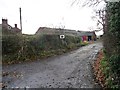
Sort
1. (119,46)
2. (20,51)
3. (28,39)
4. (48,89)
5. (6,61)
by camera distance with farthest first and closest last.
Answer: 1. (28,39)
2. (20,51)
3. (6,61)
4. (48,89)
5. (119,46)

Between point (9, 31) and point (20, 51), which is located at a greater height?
point (9, 31)

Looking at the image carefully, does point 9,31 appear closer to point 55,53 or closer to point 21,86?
point 55,53

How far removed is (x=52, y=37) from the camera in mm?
28172

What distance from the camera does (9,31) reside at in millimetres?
22250

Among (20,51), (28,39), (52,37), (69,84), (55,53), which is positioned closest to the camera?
(69,84)

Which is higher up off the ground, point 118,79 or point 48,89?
point 118,79

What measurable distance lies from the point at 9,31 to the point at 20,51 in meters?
2.88

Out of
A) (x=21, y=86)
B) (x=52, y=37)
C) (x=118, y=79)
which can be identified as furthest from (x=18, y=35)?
(x=118, y=79)

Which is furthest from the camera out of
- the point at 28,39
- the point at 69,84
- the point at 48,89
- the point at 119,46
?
the point at 28,39

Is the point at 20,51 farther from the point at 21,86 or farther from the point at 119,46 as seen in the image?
the point at 119,46

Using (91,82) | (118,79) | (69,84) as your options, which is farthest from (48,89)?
(118,79)

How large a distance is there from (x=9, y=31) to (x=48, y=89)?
14.3 metres

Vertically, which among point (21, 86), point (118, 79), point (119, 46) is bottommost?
point (21, 86)

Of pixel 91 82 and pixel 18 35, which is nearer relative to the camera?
pixel 91 82
